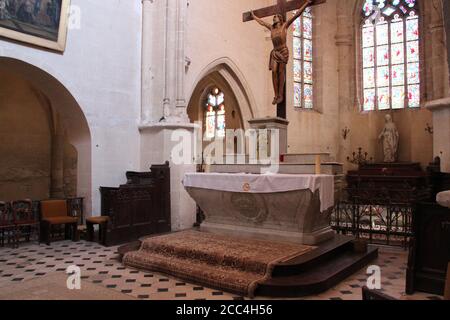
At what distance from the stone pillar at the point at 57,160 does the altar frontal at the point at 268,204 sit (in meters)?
6.54

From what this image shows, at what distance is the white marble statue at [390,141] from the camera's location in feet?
48.0

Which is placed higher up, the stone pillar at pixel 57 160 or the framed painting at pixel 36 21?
the framed painting at pixel 36 21

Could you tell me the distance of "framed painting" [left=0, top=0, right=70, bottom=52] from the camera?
23.1ft

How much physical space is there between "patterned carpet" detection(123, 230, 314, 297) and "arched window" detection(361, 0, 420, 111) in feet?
38.2

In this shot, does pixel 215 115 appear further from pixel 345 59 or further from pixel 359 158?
pixel 359 158

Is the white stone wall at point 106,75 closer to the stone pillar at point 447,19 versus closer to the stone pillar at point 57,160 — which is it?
the stone pillar at point 57,160

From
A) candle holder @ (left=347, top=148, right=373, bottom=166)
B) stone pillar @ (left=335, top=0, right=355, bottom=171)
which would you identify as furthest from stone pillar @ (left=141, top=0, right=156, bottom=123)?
stone pillar @ (left=335, top=0, right=355, bottom=171)

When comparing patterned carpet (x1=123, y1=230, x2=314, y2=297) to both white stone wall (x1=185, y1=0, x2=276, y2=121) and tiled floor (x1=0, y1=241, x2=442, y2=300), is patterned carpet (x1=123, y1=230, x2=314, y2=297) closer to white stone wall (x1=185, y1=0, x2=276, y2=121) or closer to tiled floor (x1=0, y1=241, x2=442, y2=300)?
tiled floor (x1=0, y1=241, x2=442, y2=300)

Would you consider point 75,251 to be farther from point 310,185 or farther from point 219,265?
point 310,185

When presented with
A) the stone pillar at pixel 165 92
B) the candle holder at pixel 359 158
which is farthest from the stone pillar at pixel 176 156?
the candle holder at pixel 359 158

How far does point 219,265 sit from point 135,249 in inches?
68.1

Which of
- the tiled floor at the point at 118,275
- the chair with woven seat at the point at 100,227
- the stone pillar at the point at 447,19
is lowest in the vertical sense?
the tiled floor at the point at 118,275

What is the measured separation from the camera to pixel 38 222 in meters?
7.50

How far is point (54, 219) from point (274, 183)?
428cm
